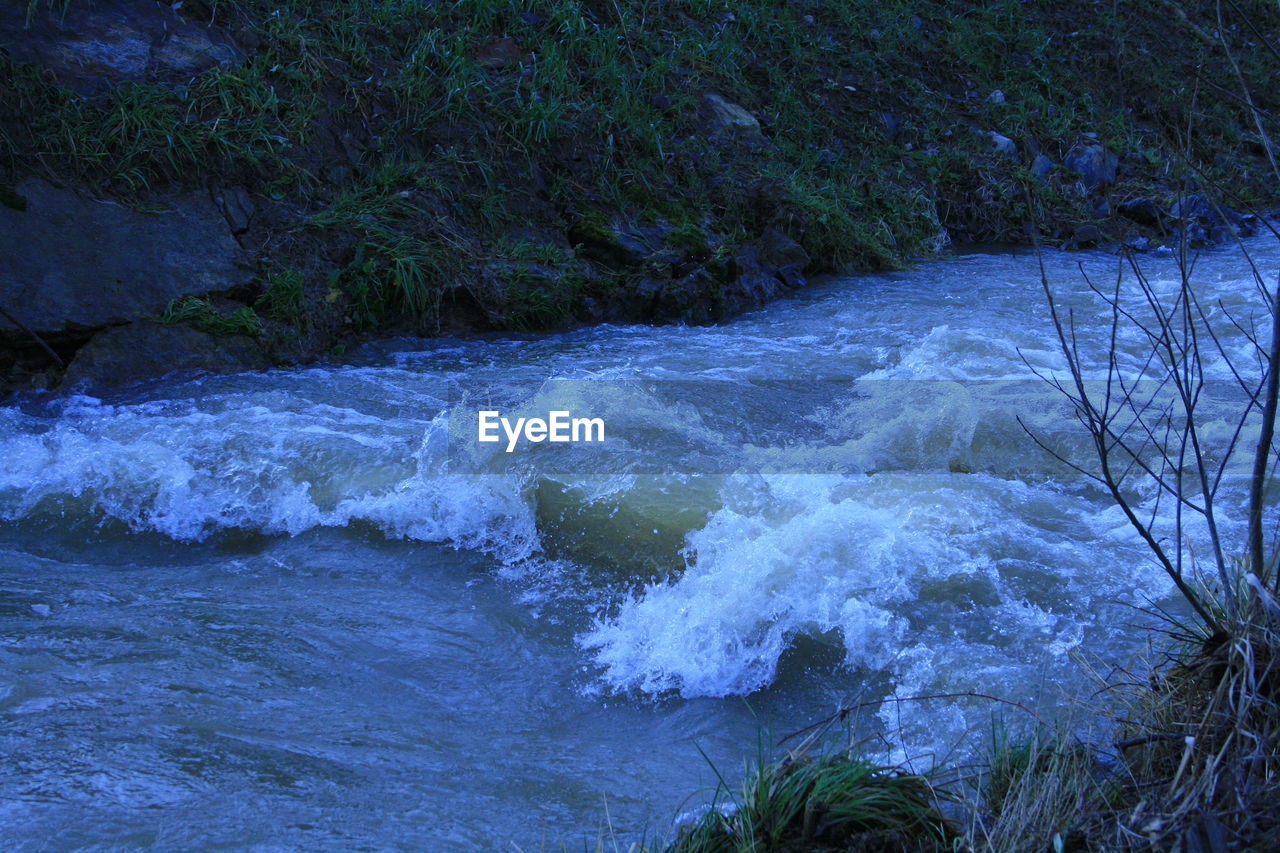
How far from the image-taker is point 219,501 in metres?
4.31

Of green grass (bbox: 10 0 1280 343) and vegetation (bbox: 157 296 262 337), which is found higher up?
green grass (bbox: 10 0 1280 343)

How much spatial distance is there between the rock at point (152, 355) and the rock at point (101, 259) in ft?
0.37

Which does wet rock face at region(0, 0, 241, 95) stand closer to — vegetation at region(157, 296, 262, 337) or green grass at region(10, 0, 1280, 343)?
green grass at region(10, 0, 1280, 343)

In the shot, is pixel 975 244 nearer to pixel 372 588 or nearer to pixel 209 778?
pixel 372 588

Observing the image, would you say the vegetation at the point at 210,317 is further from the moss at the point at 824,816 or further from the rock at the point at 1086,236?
the rock at the point at 1086,236

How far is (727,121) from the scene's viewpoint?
957 centimetres

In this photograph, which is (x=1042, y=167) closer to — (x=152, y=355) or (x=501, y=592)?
(x=152, y=355)

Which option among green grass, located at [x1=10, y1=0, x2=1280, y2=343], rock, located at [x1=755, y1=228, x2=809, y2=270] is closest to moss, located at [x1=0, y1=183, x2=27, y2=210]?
green grass, located at [x1=10, y1=0, x2=1280, y2=343]

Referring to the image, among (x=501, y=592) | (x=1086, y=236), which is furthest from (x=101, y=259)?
(x=1086, y=236)

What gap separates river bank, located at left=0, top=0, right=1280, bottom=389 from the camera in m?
6.05

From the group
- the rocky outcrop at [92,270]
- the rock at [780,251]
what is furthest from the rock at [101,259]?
the rock at [780,251]

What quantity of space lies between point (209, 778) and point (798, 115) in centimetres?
916

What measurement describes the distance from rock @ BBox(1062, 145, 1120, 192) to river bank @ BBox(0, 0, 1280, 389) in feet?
0.11

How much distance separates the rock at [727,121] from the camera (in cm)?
945
